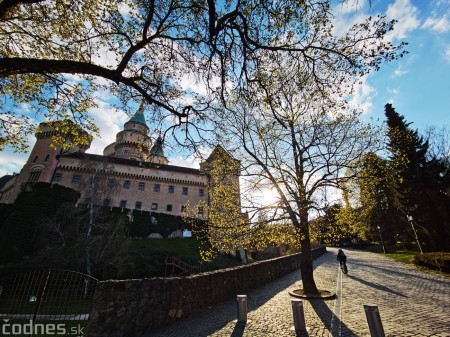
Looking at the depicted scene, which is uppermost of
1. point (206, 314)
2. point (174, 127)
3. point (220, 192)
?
point (174, 127)

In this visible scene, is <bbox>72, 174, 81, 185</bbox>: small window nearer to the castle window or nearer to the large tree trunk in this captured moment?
the castle window

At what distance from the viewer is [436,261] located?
15539mm

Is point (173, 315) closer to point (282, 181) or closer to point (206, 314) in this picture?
point (206, 314)

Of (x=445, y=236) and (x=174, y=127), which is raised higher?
(x=174, y=127)

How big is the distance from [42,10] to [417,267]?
92.0 feet

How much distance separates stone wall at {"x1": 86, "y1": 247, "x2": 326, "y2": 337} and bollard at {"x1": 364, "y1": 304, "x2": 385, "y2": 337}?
617cm

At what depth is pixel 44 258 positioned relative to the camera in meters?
20.8

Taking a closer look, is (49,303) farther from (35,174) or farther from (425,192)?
(35,174)

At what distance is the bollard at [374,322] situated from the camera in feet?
16.5

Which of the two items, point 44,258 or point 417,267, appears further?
point 44,258

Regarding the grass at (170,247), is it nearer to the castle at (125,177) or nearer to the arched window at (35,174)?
the castle at (125,177)

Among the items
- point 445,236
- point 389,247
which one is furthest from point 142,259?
point 389,247

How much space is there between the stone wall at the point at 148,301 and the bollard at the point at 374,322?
6.17 meters

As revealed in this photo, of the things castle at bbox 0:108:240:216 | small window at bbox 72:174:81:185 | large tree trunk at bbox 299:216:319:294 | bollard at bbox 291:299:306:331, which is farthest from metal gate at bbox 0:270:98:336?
small window at bbox 72:174:81:185
